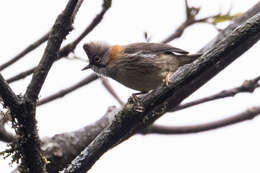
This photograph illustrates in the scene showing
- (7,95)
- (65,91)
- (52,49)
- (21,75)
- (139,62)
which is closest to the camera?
(7,95)

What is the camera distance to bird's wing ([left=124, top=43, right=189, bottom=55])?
5438 millimetres

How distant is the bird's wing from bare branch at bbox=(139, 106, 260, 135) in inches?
45.6

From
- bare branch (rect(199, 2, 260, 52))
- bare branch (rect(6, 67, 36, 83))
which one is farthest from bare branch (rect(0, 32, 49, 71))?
bare branch (rect(199, 2, 260, 52))

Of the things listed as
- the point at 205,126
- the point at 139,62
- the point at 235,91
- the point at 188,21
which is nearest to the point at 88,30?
the point at 188,21

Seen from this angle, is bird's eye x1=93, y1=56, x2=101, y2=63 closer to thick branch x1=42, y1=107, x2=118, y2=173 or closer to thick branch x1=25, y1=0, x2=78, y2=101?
thick branch x1=42, y1=107, x2=118, y2=173

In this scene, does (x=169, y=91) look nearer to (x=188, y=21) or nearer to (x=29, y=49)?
(x=29, y=49)

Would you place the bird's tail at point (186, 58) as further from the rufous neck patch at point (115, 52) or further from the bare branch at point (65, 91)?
the bare branch at point (65, 91)

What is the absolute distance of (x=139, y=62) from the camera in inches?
216

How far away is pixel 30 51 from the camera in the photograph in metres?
3.64

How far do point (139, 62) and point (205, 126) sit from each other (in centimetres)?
137

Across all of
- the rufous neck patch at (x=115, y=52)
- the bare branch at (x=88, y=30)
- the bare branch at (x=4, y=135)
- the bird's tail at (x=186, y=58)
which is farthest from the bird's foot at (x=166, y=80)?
the bare branch at (x=4, y=135)

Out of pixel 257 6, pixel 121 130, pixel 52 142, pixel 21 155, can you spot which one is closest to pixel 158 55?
pixel 257 6

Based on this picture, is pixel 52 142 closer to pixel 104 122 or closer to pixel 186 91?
pixel 104 122

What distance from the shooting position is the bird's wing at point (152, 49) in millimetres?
5438
